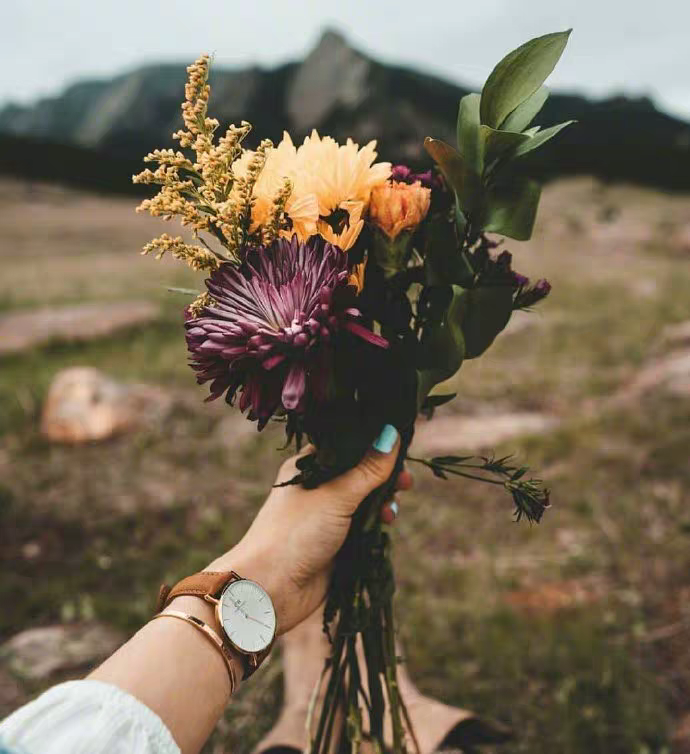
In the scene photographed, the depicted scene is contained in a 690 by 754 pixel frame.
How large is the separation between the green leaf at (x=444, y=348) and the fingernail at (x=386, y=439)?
3.4 inches

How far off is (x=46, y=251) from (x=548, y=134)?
10962 millimetres

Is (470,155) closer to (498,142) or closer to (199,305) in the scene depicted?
(498,142)

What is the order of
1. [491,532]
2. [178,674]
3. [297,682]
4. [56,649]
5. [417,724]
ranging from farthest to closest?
1. [491,532]
2. [56,649]
3. [297,682]
4. [417,724]
5. [178,674]

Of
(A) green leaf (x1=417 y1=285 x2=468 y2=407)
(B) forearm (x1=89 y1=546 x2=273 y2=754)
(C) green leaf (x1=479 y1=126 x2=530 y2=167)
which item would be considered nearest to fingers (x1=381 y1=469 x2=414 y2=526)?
(A) green leaf (x1=417 y1=285 x2=468 y2=407)

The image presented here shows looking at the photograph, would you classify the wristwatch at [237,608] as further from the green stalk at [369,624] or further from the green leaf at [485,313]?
the green leaf at [485,313]

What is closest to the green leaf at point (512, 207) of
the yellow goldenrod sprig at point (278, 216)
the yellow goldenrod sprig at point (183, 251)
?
the yellow goldenrod sprig at point (278, 216)

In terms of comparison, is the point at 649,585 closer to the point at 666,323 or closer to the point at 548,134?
the point at 548,134

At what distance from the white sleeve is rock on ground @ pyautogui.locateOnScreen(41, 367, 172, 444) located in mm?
2794

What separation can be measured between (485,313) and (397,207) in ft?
0.70

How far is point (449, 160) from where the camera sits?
0.93 meters

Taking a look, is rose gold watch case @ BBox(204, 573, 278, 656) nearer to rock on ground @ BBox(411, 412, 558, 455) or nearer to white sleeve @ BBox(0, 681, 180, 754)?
white sleeve @ BBox(0, 681, 180, 754)

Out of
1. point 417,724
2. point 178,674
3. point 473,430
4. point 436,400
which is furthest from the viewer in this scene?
point 473,430

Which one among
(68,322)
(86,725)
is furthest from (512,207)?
(68,322)

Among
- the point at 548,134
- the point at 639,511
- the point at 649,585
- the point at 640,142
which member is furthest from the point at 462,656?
the point at 640,142
